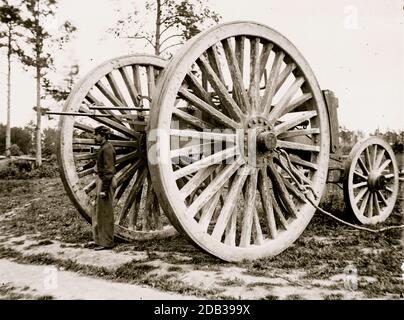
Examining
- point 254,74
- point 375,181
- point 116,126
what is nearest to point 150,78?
point 116,126

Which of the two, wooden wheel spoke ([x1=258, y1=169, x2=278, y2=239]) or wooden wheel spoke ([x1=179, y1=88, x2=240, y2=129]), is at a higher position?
wooden wheel spoke ([x1=179, y1=88, x2=240, y2=129])

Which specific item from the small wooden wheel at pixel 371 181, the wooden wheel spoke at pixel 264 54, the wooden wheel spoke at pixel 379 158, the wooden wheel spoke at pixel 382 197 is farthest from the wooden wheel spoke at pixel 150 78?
the wooden wheel spoke at pixel 382 197

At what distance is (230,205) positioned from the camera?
17.6 feet

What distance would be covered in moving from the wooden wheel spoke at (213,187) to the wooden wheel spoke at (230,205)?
0.13 m

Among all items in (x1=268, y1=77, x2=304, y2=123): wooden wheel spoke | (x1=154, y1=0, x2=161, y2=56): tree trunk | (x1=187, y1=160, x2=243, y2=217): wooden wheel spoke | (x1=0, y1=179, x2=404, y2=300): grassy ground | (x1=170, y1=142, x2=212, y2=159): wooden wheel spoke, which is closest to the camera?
(x1=0, y1=179, x2=404, y2=300): grassy ground

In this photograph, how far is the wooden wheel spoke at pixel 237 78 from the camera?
546cm

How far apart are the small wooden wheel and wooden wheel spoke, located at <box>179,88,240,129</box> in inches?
112

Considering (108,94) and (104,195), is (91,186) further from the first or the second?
(108,94)

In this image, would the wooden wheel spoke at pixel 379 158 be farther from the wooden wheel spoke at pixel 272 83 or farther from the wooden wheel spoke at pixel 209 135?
the wooden wheel spoke at pixel 209 135

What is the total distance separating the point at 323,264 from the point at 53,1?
2110 centimetres

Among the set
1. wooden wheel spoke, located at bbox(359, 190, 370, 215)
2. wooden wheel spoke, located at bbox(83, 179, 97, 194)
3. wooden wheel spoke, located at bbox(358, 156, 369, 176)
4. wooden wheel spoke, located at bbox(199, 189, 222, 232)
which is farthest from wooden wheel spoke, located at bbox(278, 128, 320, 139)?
wooden wheel spoke, located at bbox(83, 179, 97, 194)

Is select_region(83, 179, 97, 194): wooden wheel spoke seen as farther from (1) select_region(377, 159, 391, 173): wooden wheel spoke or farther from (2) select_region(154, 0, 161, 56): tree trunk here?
(2) select_region(154, 0, 161, 56): tree trunk

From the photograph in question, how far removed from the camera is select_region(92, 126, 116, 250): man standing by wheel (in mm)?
6453
